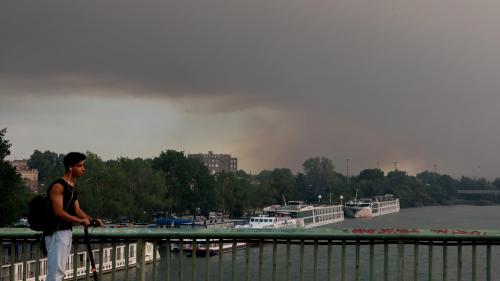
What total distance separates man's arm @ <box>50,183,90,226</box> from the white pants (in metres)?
0.28

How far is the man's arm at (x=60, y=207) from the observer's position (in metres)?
7.88

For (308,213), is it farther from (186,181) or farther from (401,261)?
(401,261)

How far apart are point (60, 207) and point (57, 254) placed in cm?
57

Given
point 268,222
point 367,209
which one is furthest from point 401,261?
point 367,209

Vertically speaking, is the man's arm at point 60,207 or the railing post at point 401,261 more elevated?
the man's arm at point 60,207

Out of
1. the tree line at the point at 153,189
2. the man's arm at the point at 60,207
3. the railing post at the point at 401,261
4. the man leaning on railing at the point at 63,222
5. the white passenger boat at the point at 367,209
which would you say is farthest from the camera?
the white passenger boat at the point at 367,209

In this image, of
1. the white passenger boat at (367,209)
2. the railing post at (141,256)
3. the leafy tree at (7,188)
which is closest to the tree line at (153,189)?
the leafy tree at (7,188)

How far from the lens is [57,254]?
8.06 meters

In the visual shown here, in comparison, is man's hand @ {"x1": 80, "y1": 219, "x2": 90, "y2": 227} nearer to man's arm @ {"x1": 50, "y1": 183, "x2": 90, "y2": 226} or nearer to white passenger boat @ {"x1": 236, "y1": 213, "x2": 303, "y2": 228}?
man's arm @ {"x1": 50, "y1": 183, "x2": 90, "y2": 226}

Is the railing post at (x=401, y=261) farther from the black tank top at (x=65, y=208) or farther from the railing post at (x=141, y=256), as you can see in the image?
the black tank top at (x=65, y=208)

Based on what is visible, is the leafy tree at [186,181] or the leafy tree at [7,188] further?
the leafy tree at [186,181]

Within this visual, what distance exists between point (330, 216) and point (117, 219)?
55522 millimetres

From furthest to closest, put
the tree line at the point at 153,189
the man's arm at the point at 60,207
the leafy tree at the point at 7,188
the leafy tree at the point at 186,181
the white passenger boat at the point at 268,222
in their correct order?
the leafy tree at the point at 186,181
the white passenger boat at the point at 268,222
the tree line at the point at 153,189
the leafy tree at the point at 7,188
the man's arm at the point at 60,207

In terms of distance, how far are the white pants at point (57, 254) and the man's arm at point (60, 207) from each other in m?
0.28
